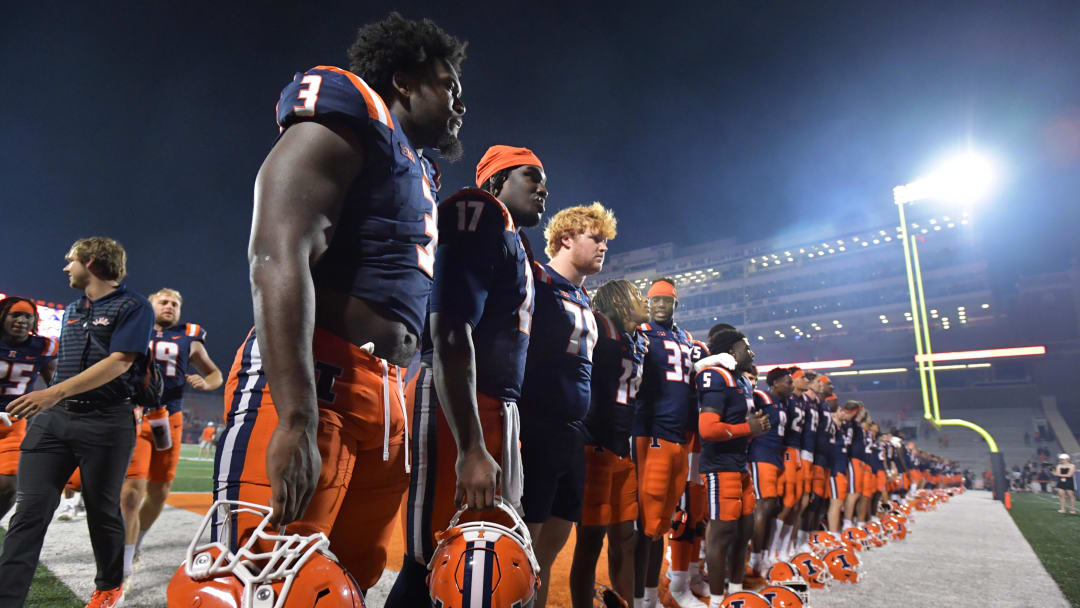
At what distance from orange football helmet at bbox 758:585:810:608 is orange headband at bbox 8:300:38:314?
580 cm

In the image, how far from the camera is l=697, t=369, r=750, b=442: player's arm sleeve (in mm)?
4859

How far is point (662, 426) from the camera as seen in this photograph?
4688mm

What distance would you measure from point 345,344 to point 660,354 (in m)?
3.90

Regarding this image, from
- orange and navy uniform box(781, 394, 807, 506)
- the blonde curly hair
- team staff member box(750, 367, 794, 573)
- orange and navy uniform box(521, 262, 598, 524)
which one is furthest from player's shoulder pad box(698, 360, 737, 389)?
orange and navy uniform box(781, 394, 807, 506)

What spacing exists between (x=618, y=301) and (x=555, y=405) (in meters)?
A: 1.67

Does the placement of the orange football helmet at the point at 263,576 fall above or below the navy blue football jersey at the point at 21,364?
below

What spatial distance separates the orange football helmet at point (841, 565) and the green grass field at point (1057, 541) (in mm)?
1790

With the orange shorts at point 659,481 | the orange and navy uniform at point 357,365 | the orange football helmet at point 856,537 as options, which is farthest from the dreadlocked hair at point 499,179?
the orange football helmet at point 856,537

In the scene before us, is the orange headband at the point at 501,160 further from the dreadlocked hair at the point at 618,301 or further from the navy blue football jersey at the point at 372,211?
the dreadlocked hair at the point at 618,301

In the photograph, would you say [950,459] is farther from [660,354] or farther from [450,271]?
[450,271]

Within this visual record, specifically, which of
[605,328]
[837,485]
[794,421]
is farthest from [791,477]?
[605,328]

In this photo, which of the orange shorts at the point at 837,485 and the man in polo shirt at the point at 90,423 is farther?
the orange shorts at the point at 837,485

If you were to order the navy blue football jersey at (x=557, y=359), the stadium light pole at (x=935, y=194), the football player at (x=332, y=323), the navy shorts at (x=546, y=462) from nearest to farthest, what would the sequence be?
the football player at (x=332, y=323) < the navy shorts at (x=546, y=462) < the navy blue football jersey at (x=557, y=359) < the stadium light pole at (x=935, y=194)

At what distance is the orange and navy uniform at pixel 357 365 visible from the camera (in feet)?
4.34
